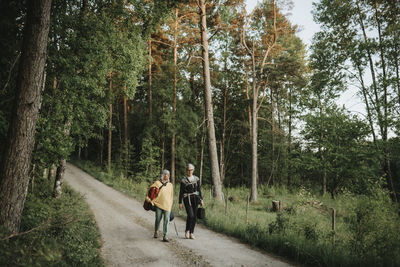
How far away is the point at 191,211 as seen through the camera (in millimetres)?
A: 6258

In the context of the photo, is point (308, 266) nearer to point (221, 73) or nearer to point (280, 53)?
point (280, 53)

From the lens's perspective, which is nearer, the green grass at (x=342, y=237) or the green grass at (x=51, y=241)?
the green grass at (x=51, y=241)

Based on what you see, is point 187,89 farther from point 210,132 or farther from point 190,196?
point 190,196

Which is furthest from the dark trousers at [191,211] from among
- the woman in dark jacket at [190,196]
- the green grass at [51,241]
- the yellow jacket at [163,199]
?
the green grass at [51,241]

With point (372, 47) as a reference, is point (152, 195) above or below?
below

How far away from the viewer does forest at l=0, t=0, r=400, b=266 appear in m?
4.43

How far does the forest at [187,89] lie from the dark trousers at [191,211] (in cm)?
167

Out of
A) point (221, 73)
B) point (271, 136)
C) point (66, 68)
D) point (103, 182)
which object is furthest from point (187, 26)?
point (271, 136)

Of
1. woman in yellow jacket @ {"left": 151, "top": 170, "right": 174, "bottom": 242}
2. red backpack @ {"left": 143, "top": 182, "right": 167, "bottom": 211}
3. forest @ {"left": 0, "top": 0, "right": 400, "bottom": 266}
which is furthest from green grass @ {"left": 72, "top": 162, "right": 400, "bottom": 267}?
red backpack @ {"left": 143, "top": 182, "right": 167, "bottom": 211}

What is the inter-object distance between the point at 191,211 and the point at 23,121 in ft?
14.1

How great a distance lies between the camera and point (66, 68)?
720cm

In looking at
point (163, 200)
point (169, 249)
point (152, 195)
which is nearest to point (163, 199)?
point (163, 200)

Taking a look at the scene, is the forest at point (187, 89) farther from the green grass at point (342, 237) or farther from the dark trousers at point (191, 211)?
the dark trousers at point (191, 211)

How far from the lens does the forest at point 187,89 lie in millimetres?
4430
